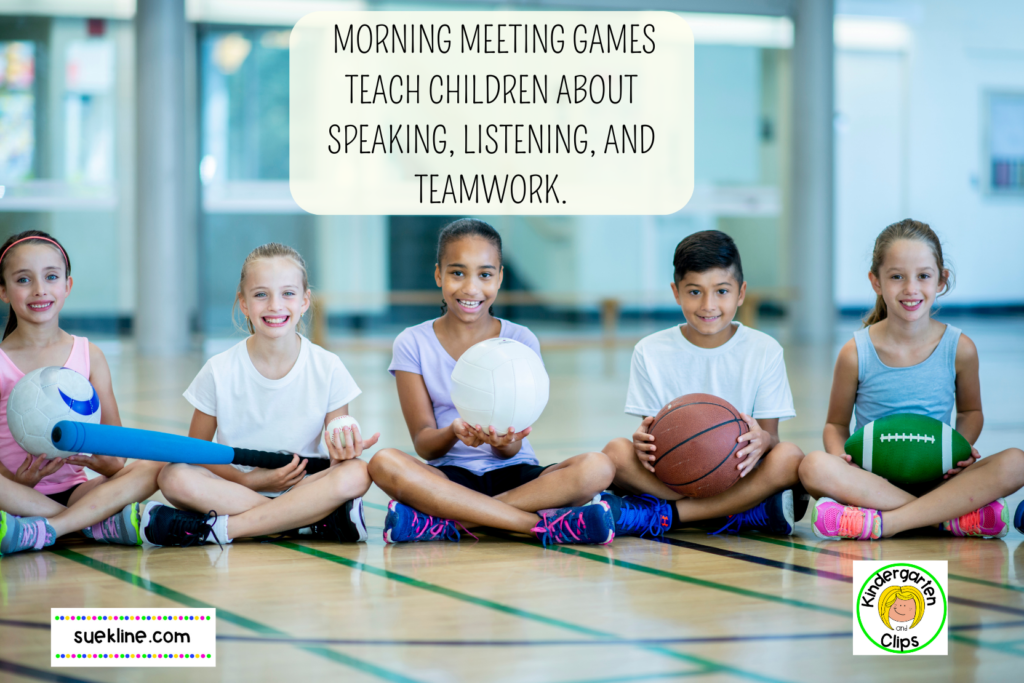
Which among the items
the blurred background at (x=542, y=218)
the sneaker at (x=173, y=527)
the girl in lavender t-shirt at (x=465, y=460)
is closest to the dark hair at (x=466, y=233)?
the girl in lavender t-shirt at (x=465, y=460)

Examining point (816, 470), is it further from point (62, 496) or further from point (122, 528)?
point (62, 496)

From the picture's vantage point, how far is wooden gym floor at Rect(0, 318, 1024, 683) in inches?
54.2

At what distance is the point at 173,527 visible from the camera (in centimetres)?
209

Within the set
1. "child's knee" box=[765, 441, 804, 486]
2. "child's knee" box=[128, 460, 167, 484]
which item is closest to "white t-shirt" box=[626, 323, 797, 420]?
"child's knee" box=[765, 441, 804, 486]

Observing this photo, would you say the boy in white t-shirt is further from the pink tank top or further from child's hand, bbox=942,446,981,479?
the pink tank top

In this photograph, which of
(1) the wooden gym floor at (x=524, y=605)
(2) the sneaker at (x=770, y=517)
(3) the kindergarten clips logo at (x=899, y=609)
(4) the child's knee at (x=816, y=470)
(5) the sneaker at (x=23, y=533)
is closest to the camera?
(1) the wooden gym floor at (x=524, y=605)

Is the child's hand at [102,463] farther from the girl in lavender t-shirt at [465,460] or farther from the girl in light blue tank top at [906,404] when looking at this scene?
the girl in light blue tank top at [906,404]

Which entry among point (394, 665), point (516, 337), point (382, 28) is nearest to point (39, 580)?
point (394, 665)

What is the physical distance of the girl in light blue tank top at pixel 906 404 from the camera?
6.97 feet

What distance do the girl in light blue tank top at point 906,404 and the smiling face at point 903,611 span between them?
1.72 feet

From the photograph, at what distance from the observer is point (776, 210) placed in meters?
9.45

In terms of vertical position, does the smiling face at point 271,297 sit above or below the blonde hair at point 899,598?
above

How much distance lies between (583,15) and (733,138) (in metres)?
1.76

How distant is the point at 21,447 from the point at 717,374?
4.73ft
